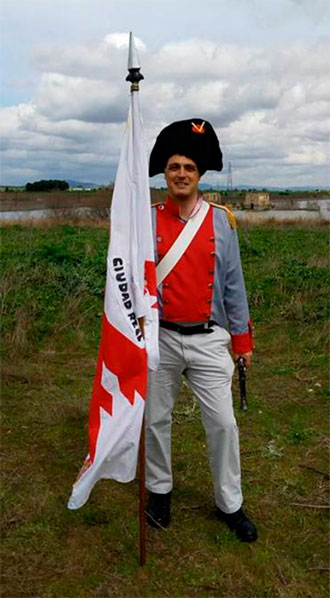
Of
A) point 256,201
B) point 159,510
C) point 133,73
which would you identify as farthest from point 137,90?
point 256,201

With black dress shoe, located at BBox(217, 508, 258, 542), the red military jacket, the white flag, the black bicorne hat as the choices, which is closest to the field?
black dress shoe, located at BBox(217, 508, 258, 542)

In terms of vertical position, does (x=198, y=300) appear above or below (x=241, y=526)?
above

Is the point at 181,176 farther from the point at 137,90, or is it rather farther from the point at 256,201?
the point at 256,201

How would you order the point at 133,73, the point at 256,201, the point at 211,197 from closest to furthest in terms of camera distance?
the point at 133,73 < the point at 211,197 < the point at 256,201

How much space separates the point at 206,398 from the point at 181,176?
1.08 metres

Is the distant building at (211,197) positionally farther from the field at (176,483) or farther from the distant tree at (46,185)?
the distant tree at (46,185)

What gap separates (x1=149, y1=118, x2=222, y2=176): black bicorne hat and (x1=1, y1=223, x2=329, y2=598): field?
1860 mm

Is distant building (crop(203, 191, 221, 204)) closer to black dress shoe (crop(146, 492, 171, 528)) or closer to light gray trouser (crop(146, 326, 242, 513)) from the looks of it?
light gray trouser (crop(146, 326, 242, 513))

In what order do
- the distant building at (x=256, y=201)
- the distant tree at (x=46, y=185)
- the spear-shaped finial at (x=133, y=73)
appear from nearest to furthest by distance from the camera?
the spear-shaped finial at (x=133, y=73), the distant tree at (x=46, y=185), the distant building at (x=256, y=201)

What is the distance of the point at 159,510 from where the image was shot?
9.44 ft

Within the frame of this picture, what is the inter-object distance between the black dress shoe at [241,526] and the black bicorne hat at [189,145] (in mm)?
1759

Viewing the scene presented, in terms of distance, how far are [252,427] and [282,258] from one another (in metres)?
5.82

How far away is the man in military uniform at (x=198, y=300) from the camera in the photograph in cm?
260

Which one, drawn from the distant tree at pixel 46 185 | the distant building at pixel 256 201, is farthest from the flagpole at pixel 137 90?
the distant building at pixel 256 201
